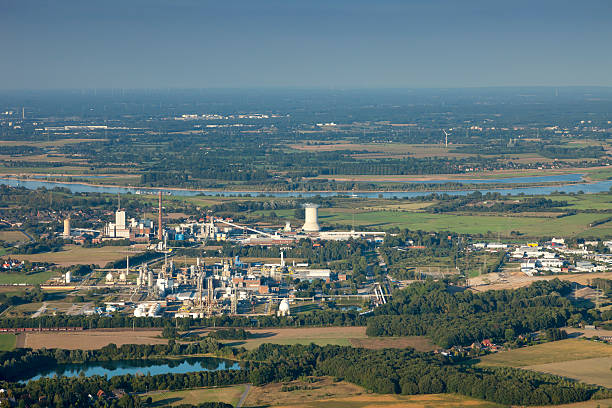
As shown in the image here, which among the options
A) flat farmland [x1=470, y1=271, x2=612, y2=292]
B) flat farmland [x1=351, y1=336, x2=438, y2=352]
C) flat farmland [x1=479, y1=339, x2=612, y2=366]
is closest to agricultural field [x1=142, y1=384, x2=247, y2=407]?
flat farmland [x1=351, y1=336, x2=438, y2=352]

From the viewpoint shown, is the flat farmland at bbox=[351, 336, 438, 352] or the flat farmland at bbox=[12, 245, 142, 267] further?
the flat farmland at bbox=[12, 245, 142, 267]

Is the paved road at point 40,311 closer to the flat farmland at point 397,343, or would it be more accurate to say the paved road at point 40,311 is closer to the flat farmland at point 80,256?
the flat farmland at point 80,256

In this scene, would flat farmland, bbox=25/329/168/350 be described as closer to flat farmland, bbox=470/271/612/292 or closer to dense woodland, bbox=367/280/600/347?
dense woodland, bbox=367/280/600/347

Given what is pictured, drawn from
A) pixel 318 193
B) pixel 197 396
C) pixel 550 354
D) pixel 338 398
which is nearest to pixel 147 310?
pixel 197 396

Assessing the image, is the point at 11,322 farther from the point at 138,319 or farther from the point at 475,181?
the point at 475,181

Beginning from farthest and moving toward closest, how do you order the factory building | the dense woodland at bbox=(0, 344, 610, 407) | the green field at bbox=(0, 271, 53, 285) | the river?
the river → the factory building → the green field at bbox=(0, 271, 53, 285) → the dense woodland at bbox=(0, 344, 610, 407)

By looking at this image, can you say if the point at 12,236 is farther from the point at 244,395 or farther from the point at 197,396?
the point at 244,395

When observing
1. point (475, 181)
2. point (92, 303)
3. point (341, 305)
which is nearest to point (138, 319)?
point (92, 303)
